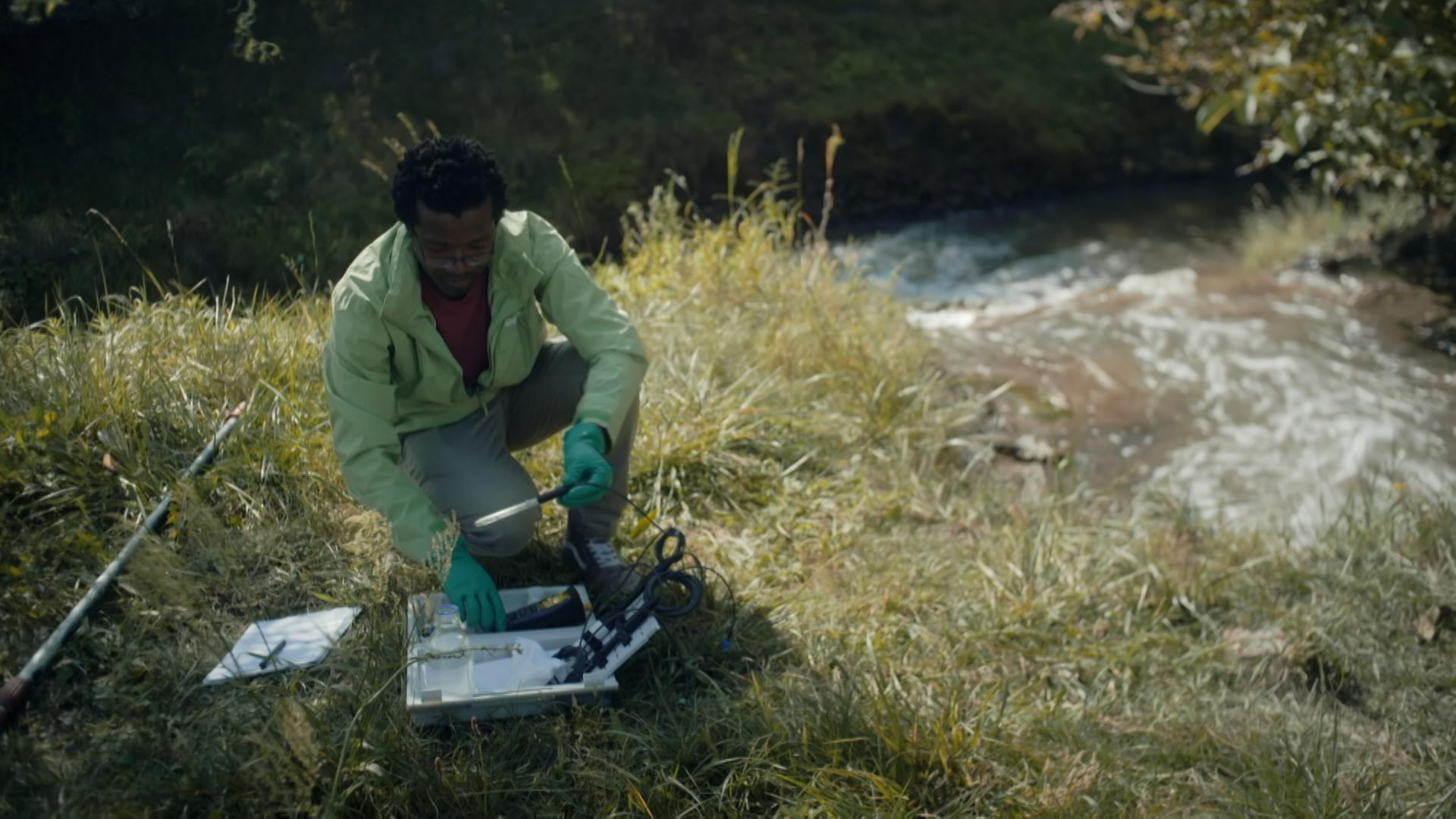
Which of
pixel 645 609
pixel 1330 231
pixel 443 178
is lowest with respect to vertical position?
pixel 1330 231

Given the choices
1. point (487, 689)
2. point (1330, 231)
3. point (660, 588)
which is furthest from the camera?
point (1330, 231)

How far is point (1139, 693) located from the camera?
335 cm

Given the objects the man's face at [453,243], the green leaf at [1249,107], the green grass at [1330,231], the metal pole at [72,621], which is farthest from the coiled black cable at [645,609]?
the green grass at [1330,231]

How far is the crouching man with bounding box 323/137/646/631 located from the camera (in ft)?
9.23

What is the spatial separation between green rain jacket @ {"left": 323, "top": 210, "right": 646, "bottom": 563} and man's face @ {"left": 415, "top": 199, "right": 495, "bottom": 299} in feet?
0.22

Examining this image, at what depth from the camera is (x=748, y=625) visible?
3250 millimetres

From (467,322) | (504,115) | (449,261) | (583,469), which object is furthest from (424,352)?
(504,115)

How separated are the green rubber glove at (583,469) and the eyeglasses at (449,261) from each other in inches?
19.6

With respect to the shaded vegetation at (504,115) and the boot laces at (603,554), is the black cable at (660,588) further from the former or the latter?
the shaded vegetation at (504,115)

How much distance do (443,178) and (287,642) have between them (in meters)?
1.21

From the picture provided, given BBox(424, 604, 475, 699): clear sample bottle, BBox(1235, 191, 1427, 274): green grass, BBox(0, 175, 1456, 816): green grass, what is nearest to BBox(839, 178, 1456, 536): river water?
BBox(1235, 191, 1427, 274): green grass

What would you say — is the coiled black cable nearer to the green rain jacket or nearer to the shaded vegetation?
the green rain jacket

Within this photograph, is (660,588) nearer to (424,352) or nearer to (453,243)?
(424,352)

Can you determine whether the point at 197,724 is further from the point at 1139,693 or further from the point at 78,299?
the point at 1139,693
